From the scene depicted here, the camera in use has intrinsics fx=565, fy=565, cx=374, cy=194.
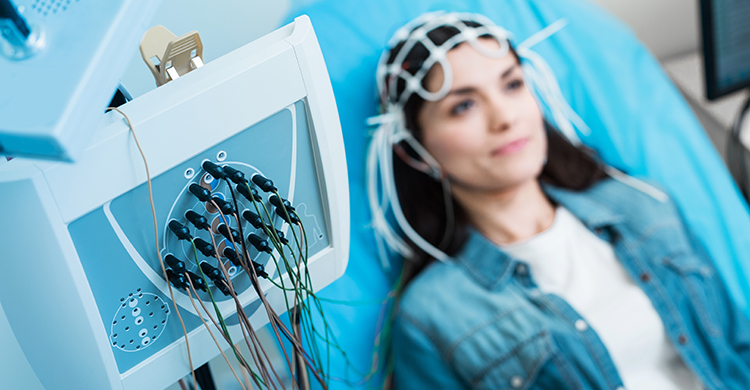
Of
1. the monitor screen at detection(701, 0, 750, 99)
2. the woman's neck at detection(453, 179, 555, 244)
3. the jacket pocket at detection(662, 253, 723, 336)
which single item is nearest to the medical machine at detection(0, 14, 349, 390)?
the woman's neck at detection(453, 179, 555, 244)

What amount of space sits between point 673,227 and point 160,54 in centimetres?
114

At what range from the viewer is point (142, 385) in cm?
56

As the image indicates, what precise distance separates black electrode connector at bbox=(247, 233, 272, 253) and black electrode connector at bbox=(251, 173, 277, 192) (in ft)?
0.17

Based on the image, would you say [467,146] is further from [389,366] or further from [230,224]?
[230,224]

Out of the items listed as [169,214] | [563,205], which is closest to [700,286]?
[563,205]

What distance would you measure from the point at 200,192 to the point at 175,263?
0.08 metres

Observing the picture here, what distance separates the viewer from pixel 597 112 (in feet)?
4.62

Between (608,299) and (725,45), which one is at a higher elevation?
(725,45)

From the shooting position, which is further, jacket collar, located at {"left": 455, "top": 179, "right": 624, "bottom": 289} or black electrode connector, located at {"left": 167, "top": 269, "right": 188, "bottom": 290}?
jacket collar, located at {"left": 455, "top": 179, "right": 624, "bottom": 289}

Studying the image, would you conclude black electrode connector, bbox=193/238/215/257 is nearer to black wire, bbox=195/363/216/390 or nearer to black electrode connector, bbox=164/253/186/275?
black electrode connector, bbox=164/253/186/275

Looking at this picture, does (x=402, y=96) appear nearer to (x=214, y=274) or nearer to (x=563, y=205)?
(x=563, y=205)

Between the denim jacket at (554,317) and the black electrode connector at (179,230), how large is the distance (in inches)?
26.8

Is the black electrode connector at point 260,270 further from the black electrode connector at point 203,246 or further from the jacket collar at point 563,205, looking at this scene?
the jacket collar at point 563,205

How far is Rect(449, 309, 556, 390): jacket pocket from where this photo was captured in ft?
3.55
